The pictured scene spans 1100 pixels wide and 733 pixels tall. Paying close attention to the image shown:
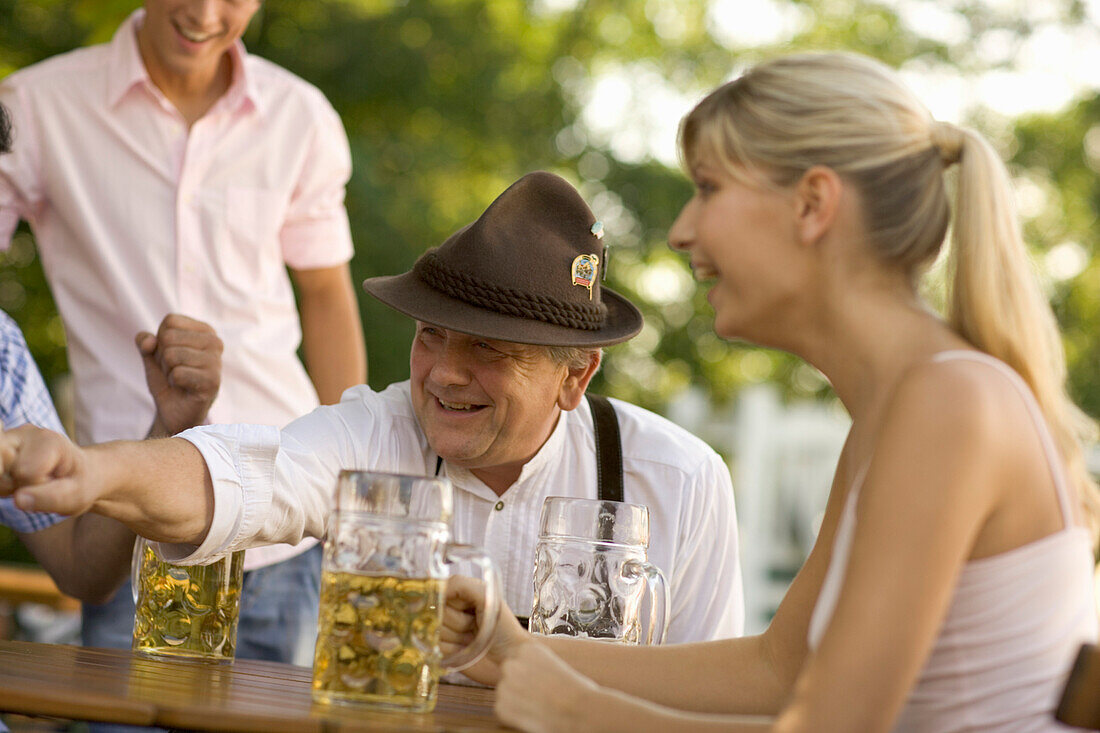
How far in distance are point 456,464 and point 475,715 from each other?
933mm

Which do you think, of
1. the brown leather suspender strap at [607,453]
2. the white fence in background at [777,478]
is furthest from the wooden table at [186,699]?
the white fence in background at [777,478]

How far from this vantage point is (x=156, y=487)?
1690 millimetres

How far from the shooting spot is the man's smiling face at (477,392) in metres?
2.36

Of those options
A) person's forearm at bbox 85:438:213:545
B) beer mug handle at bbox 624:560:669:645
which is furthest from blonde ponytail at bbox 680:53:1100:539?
person's forearm at bbox 85:438:213:545

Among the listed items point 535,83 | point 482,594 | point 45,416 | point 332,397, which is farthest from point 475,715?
point 535,83

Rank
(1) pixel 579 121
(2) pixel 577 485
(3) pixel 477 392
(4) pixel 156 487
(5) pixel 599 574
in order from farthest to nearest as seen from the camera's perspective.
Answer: (1) pixel 579 121, (2) pixel 577 485, (3) pixel 477 392, (5) pixel 599 574, (4) pixel 156 487

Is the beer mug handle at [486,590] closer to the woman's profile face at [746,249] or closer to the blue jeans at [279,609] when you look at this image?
the woman's profile face at [746,249]

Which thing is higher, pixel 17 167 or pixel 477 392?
pixel 17 167

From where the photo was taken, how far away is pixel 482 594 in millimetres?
1714

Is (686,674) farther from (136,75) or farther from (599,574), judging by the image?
(136,75)

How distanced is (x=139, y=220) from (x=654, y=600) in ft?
5.68

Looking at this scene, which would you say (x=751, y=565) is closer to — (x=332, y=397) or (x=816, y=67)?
(x=332, y=397)

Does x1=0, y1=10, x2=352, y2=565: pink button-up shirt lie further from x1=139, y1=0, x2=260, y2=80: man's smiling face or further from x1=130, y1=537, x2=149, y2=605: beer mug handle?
x1=130, y1=537, x2=149, y2=605: beer mug handle

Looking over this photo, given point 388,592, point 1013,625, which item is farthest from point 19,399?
point 1013,625
